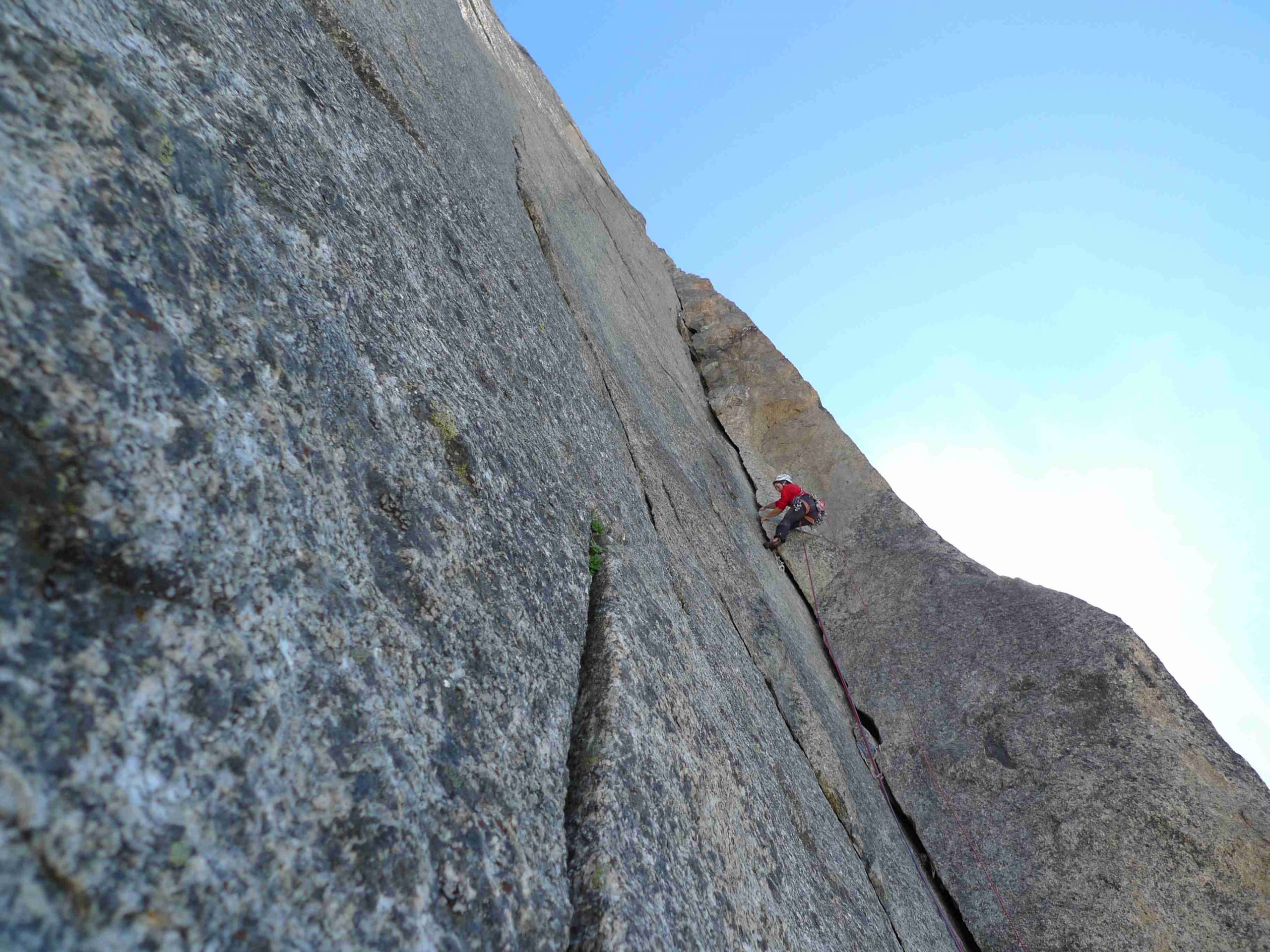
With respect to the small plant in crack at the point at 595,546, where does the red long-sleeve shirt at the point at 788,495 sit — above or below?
above

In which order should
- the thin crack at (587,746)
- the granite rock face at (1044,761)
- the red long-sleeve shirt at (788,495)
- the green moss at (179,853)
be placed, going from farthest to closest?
the red long-sleeve shirt at (788,495), the granite rock face at (1044,761), the thin crack at (587,746), the green moss at (179,853)

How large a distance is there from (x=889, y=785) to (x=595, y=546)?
8709 millimetres

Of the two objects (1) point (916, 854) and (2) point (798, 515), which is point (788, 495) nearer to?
(2) point (798, 515)

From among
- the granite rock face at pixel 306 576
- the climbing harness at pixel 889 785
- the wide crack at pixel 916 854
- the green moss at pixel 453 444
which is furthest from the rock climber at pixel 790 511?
the green moss at pixel 453 444

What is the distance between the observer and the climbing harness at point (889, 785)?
9.39 m

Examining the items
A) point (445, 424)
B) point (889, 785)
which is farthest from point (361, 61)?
point (889, 785)

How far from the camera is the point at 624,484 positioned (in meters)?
7.00

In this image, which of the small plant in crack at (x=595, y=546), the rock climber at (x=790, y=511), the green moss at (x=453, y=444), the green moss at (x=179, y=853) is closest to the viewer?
the green moss at (x=179, y=853)

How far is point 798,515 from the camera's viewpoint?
14.4 m

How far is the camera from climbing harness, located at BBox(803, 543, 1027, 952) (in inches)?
370

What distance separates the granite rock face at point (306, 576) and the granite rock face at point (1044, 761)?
16.7ft

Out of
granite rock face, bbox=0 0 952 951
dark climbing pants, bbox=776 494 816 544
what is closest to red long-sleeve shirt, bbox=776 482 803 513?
dark climbing pants, bbox=776 494 816 544

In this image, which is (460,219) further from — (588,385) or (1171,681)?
(1171,681)

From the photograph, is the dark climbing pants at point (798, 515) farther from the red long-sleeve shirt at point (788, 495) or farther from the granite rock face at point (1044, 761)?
the granite rock face at point (1044, 761)
